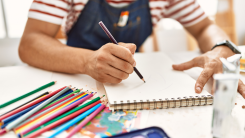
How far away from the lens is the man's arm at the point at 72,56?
458mm

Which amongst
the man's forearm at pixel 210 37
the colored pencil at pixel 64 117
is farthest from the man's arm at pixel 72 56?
the man's forearm at pixel 210 37

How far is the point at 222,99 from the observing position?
0.86 ft

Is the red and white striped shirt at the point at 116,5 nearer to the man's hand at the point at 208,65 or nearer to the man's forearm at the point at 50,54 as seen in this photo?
the man's forearm at the point at 50,54

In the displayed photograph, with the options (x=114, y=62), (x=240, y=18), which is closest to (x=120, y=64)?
(x=114, y=62)

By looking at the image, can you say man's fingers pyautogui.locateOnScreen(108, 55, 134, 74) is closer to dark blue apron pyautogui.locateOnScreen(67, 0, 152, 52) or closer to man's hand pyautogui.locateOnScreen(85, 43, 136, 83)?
man's hand pyautogui.locateOnScreen(85, 43, 136, 83)

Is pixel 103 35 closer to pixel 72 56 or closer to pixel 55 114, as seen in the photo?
pixel 72 56

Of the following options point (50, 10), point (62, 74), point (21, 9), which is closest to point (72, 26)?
point (50, 10)

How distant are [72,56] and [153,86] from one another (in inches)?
10.7

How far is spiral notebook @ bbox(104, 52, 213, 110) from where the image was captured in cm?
39

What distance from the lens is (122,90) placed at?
0.44 m

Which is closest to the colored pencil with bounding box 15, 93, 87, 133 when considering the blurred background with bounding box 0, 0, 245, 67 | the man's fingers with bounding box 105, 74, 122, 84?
the man's fingers with bounding box 105, 74, 122, 84

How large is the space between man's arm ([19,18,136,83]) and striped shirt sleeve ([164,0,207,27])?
562 mm

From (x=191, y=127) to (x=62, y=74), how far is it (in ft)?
1.40

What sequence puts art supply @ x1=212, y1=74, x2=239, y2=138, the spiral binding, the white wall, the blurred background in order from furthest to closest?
the white wall
the blurred background
the spiral binding
art supply @ x1=212, y1=74, x2=239, y2=138
